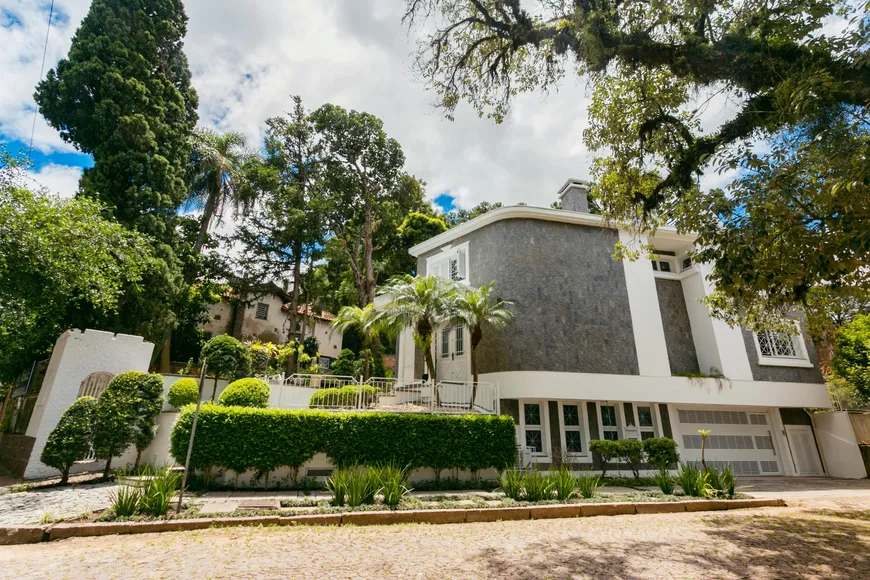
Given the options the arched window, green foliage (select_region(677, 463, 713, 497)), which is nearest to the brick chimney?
green foliage (select_region(677, 463, 713, 497))

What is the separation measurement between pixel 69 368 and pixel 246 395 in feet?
17.8

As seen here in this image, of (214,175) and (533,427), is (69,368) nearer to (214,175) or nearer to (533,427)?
(533,427)

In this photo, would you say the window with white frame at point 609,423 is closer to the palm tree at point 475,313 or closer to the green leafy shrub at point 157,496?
the palm tree at point 475,313

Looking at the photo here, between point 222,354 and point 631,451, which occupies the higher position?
point 222,354

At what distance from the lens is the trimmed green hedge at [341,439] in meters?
9.80

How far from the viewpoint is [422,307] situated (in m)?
Answer: 14.9

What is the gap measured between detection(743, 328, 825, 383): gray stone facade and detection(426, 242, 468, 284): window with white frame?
1153 centimetres

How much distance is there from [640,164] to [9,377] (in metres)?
24.3

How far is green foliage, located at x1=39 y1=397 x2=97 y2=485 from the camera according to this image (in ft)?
32.1

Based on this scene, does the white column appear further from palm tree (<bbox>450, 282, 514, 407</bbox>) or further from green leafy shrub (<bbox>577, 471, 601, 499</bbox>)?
green leafy shrub (<bbox>577, 471, 601, 499</bbox>)

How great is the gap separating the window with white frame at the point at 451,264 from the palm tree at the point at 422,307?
2.95 m

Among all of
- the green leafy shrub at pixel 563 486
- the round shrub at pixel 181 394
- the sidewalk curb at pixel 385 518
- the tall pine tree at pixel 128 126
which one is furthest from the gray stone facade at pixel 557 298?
the tall pine tree at pixel 128 126

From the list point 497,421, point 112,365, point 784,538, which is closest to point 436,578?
point 784,538

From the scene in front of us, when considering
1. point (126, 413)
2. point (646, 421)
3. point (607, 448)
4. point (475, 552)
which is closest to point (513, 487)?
point (475, 552)
